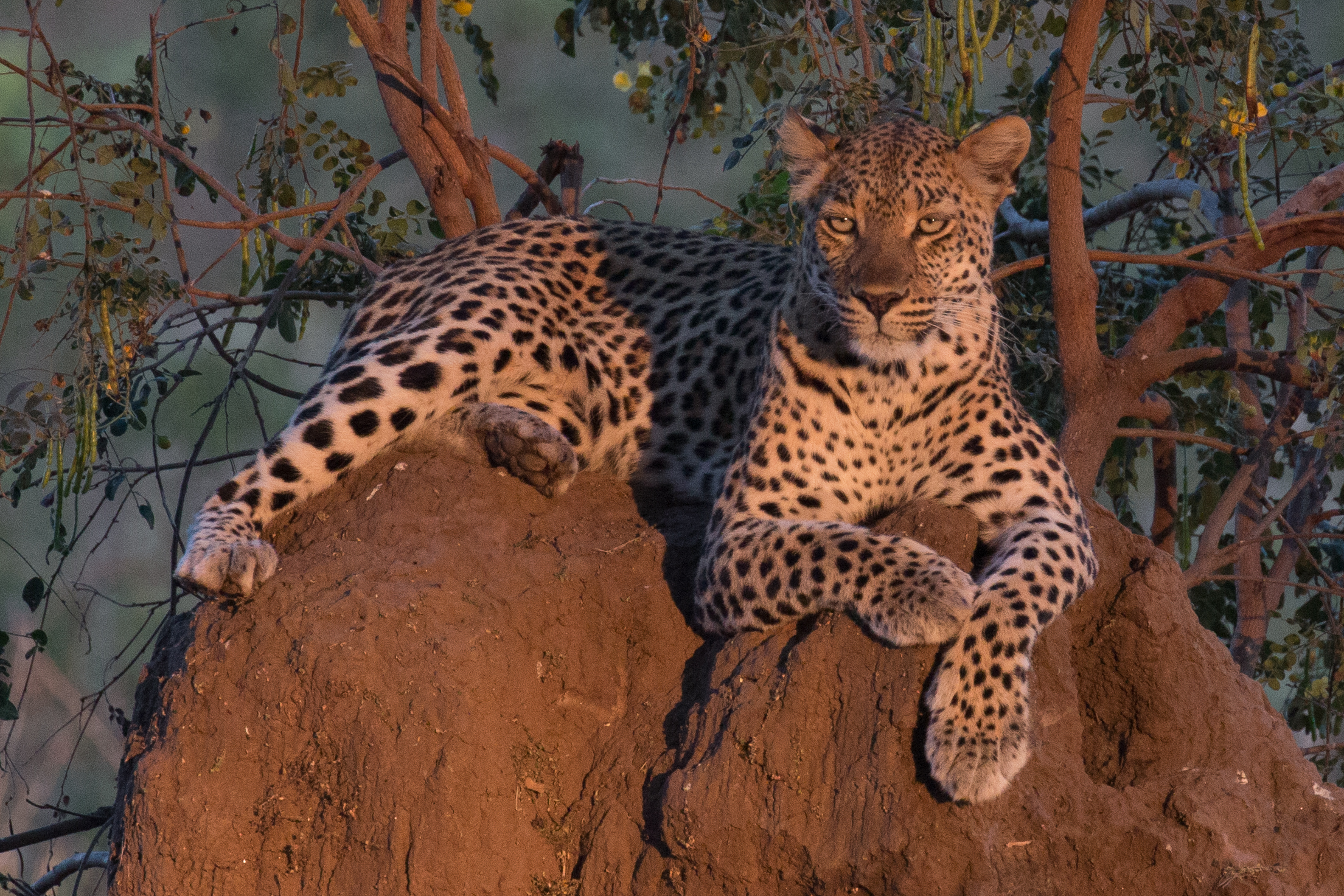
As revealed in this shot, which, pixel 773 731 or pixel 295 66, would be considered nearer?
pixel 773 731

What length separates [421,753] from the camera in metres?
4.40

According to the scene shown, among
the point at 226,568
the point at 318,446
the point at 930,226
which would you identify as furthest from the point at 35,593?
the point at 930,226

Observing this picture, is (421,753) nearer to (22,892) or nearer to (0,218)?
(22,892)

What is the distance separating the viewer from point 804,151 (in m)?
5.41

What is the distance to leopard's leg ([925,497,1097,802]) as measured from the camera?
403cm

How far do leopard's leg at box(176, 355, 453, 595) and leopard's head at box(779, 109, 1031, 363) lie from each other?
1582mm

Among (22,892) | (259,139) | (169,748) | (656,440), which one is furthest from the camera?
(259,139)

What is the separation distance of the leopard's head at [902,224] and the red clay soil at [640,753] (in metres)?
0.69

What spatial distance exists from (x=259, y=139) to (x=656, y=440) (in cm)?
315

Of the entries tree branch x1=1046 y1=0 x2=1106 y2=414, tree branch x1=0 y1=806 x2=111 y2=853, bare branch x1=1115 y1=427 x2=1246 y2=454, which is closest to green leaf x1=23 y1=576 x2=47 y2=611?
tree branch x1=0 y1=806 x2=111 y2=853

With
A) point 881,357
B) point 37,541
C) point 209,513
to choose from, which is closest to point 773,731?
point 881,357

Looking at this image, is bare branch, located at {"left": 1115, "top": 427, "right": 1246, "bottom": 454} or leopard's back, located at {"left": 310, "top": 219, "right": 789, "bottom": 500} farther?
bare branch, located at {"left": 1115, "top": 427, "right": 1246, "bottom": 454}

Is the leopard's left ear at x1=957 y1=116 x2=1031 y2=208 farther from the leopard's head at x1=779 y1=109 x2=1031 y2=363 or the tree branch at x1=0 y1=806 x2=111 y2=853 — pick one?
the tree branch at x1=0 y1=806 x2=111 y2=853

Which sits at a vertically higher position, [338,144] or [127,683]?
[338,144]
